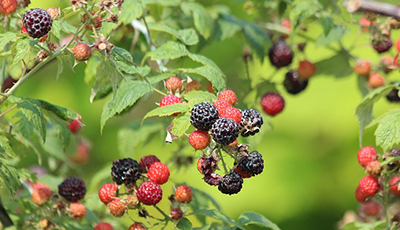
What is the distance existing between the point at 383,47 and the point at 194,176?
2.02 metres

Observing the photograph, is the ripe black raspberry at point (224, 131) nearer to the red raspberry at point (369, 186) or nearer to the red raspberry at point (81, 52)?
the red raspberry at point (81, 52)

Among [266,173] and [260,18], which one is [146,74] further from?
[266,173]

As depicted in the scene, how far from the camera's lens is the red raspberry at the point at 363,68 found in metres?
3.37

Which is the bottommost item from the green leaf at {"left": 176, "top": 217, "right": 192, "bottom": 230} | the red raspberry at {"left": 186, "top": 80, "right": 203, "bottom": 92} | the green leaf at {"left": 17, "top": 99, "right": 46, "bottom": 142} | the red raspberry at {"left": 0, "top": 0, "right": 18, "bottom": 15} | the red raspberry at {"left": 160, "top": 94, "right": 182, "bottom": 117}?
the green leaf at {"left": 17, "top": 99, "right": 46, "bottom": 142}

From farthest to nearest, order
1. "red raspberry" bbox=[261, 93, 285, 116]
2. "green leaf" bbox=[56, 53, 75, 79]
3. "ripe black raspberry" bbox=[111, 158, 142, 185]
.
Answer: "red raspberry" bbox=[261, 93, 285, 116]
"ripe black raspberry" bbox=[111, 158, 142, 185]
"green leaf" bbox=[56, 53, 75, 79]

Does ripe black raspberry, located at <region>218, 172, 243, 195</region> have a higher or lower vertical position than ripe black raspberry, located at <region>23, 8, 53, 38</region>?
higher

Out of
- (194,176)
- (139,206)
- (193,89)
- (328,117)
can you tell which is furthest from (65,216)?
(328,117)

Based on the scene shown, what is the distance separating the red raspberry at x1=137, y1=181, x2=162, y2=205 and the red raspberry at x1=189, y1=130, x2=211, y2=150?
0.82 ft

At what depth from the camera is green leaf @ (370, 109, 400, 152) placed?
2359 millimetres

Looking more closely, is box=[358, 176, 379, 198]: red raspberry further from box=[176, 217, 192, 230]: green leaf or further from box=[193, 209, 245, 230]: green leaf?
box=[176, 217, 192, 230]: green leaf

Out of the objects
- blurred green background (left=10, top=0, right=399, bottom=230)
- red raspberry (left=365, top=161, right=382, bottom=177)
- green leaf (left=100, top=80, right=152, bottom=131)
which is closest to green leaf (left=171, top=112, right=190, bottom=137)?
green leaf (left=100, top=80, right=152, bottom=131)

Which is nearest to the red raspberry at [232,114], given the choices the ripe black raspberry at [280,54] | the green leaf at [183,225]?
the green leaf at [183,225]

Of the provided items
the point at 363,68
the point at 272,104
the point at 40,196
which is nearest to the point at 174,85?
the point at 40,196

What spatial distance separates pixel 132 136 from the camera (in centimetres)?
322
